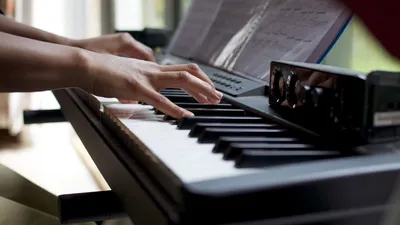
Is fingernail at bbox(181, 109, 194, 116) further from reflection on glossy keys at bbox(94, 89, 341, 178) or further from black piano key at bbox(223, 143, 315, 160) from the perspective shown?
black piano key at bbox(223, 143, 315, 160)

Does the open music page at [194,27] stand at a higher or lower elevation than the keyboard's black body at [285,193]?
higher

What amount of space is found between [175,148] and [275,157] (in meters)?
0.13

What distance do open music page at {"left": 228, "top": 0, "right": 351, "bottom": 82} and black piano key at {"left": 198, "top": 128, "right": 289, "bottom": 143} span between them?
327 millimetres

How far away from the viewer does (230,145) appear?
1.84ft

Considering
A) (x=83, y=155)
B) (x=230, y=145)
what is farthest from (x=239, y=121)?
(x=83, y=155)

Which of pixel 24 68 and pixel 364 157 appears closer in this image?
pixel 364 157

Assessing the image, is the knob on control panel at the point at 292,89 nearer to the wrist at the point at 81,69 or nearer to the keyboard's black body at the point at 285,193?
the keyboard's black body at the point at 285,193

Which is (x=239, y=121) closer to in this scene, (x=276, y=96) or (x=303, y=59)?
(x=276, y=96)

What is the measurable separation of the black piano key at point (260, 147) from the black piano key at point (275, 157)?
0.02 metres

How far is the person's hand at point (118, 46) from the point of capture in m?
1.31

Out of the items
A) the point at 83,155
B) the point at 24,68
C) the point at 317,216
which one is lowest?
the point at 83,155

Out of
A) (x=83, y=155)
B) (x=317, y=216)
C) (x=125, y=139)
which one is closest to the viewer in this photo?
(x=317, y=216)

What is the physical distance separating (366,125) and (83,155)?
7.85ft

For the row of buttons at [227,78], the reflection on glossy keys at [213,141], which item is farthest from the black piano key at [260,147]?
the row of buttons at [227,78]
